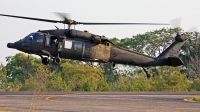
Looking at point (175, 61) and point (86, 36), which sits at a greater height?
point (86, 36)

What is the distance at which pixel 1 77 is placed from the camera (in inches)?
3145

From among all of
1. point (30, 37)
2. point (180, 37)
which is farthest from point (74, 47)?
point (180, 37)

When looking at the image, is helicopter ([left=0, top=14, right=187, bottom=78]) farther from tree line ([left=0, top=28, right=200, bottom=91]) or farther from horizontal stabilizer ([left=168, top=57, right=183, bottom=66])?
tree line ([left=0, top=28, right=200, bottom=91])

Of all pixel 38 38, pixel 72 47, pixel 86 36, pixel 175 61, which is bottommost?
pixel 175 61

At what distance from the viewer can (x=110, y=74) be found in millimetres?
86812

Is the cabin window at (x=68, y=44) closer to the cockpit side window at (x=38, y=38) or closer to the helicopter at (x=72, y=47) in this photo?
the helicopter at (x=72, y=47)

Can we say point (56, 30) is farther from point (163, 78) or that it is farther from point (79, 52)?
point (163, 78)

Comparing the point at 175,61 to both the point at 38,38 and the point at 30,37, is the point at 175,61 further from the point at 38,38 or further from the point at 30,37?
the point at 30,37

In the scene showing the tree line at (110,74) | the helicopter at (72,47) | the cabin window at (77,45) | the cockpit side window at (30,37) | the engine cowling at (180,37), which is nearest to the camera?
the helicopter at (72,47)

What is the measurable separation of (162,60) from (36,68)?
181ft

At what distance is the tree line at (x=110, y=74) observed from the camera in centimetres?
6300

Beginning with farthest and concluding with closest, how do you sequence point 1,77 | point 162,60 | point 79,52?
1. point 1,77
2. point 162,60
3. point 79,52

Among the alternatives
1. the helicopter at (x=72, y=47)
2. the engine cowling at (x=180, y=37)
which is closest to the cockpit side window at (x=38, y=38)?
the helicopter at (x=72, y=47)

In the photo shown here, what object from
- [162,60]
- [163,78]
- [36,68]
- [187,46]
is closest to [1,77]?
[36,68]
